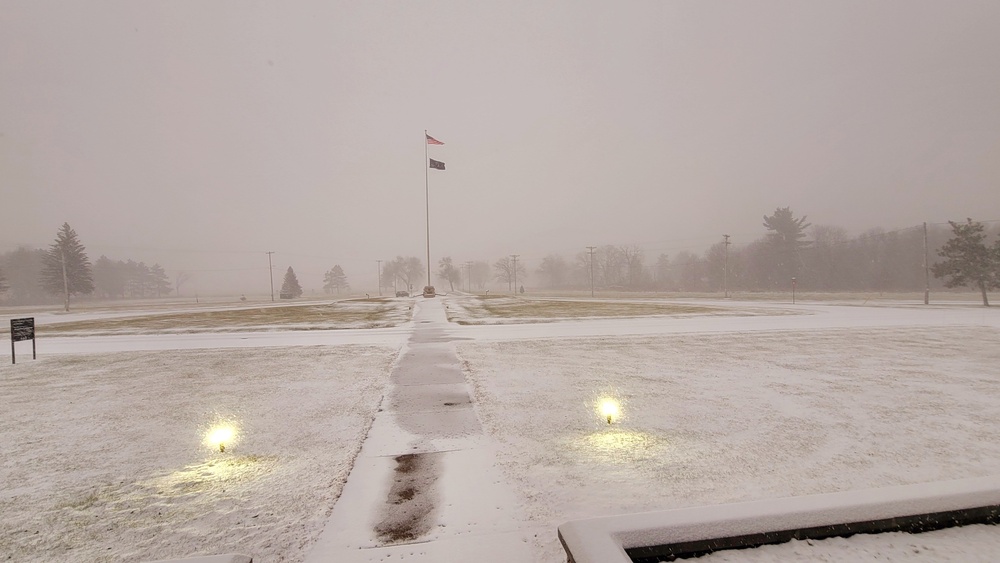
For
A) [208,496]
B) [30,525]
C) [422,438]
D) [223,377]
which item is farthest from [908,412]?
[223,377]

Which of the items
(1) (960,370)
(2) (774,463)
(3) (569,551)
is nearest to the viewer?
(3) (569,551)

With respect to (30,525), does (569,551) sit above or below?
above

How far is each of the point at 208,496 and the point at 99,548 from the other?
36.1 inches

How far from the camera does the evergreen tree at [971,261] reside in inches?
1287

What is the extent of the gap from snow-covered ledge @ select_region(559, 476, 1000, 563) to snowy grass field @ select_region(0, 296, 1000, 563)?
0.40 ft

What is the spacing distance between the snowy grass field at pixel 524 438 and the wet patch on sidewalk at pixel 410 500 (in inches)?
24.0

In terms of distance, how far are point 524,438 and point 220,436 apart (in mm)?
4345

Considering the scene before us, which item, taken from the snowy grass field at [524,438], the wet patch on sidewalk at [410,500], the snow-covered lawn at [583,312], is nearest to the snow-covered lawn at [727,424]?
the snowy grass field at [524,438]

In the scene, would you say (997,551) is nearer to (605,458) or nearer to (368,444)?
(605,458)

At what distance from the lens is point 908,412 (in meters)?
6.77

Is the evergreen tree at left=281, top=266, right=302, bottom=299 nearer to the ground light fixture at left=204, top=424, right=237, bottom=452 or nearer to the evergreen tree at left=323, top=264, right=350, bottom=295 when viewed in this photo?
the evergreen tree at left=323, top=264, right=350, bottom=295

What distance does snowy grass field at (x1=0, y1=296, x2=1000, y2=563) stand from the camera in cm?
381

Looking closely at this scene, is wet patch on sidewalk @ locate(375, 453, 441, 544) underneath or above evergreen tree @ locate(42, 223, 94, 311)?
underneath

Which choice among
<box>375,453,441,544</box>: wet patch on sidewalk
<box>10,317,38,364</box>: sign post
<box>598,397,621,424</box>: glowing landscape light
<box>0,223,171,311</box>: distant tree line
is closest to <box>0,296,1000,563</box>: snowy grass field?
<box>598,397,621,424</box>: glowing landscape light
